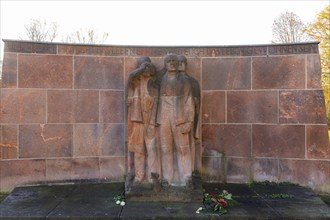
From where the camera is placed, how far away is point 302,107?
5.95 m

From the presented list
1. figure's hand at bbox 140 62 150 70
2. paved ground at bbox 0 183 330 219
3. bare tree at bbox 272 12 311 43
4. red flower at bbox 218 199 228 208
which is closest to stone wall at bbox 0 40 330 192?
paved ground at bbox 0 183 330 219

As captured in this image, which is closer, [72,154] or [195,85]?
[195,85]

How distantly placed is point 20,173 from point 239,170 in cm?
456

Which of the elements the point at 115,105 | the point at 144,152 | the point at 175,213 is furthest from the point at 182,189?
the point at 115,105

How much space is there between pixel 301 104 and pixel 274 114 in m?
0.58

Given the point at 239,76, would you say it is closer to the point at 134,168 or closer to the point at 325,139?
the point at 325,139

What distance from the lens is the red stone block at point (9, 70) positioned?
5777 millimetres

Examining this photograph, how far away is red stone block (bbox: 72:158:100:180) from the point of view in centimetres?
599

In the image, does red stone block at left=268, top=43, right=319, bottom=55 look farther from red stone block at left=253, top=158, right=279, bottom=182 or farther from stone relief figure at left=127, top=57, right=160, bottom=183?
stone relief figure at left=127, top=57, right=160, bottom=183

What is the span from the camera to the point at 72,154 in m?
5.98

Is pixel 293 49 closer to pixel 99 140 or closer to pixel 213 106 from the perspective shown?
pixel 213 106

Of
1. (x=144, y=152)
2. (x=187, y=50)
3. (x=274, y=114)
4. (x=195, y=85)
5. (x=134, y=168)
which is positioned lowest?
(x=134, y=168)

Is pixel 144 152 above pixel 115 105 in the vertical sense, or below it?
below

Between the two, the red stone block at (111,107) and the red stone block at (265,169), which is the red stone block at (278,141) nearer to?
the red stone block at (265,169)
